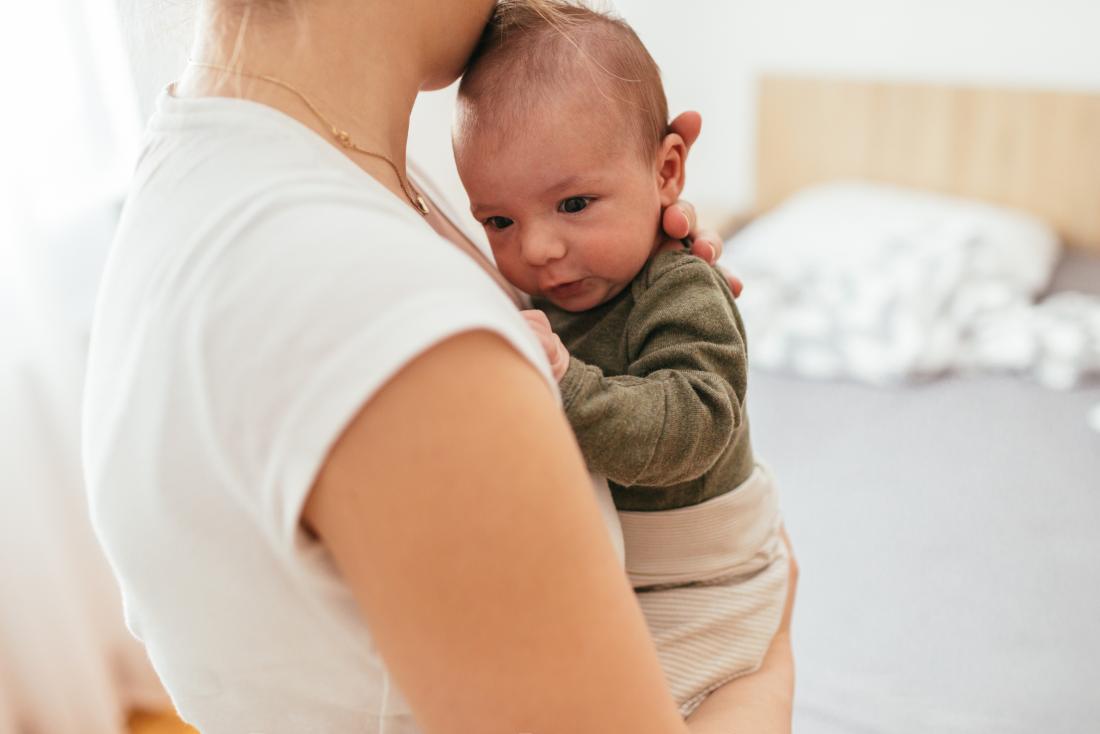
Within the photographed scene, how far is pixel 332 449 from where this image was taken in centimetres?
45

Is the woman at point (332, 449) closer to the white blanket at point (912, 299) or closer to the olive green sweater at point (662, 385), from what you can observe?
the olive green sweater at point (662, 385)

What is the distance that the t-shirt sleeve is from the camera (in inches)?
17.7

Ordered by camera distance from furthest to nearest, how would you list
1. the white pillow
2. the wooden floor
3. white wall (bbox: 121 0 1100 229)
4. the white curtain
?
1. white wall (bbox: 121 0 1100 229)
2. the white pillow
3. the wooden floor
4. the white curtain

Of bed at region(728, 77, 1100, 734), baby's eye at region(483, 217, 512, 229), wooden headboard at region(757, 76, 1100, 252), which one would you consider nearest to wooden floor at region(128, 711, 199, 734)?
bed at region(728, 77, 1100, 734)

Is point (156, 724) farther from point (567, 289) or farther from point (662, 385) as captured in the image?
point (662, 385)

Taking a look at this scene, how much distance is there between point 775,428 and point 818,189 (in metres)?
1.37

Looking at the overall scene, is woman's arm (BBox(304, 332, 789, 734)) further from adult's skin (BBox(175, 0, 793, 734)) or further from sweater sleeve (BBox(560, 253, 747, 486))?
sweater sleeve (BBox(560, 253, 747, 486))

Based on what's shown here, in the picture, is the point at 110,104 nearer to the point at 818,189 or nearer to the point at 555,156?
the point at 555,156

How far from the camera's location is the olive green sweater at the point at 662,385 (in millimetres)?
729

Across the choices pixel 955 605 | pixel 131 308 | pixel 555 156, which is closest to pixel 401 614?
pixel 131 308

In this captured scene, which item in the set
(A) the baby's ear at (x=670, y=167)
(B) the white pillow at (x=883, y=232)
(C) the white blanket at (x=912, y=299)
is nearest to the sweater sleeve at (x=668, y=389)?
(A) the baby's ear at (x=670, y=167)

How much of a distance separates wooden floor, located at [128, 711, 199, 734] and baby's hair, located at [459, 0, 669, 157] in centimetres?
163

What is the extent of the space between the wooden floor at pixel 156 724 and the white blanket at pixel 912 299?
154 cm

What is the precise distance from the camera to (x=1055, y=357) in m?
2.13
